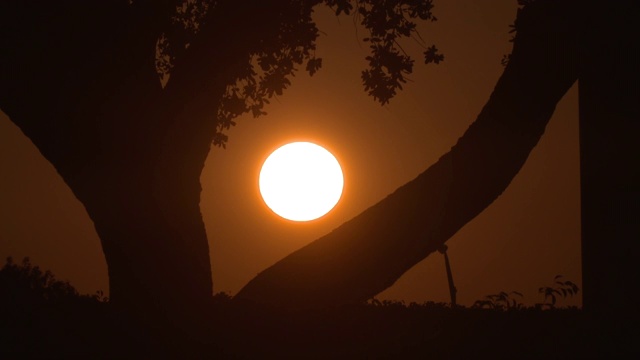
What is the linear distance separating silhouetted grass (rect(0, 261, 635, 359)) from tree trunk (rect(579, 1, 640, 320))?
35cm

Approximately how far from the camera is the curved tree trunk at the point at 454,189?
6.86m

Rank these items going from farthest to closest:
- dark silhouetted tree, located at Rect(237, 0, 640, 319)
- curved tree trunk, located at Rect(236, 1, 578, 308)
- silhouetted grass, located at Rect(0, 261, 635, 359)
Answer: curved tree trunk, located at Rect(236, 1, 578, 308) → dark silhouetted tree, located at Rect(237, 0, 640, 319) → silhouetted grass, located at Rect(0, 261, 635, 359)

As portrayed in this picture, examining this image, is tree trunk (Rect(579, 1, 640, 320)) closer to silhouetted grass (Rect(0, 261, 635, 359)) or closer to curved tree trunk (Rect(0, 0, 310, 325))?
silhouetted grass (Rect(0, 261, 635, 359))

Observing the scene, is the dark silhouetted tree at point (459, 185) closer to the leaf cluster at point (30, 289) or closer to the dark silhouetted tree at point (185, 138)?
the dark silhouetted tree at point (185, 138)

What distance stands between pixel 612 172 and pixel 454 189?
1.92 meters

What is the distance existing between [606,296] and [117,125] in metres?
4.10

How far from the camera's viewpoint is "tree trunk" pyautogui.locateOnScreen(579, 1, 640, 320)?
5.16 metres

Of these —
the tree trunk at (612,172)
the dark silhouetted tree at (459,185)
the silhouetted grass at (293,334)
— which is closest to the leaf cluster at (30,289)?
the silhouetted grass at (293,334)

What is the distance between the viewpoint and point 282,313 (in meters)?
6.84

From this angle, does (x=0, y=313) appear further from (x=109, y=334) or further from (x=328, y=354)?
(x=328, y=354)

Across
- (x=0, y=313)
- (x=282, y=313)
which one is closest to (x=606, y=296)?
(x=282, y=313)

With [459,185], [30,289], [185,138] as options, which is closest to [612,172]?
[459,185]

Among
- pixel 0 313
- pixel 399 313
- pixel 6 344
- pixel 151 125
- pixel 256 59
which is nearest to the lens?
pixel 6 344

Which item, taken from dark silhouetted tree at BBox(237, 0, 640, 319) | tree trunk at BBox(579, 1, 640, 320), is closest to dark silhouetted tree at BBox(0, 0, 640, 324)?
dark silhouetted tree at BBox(237, 0, 640, 319)
